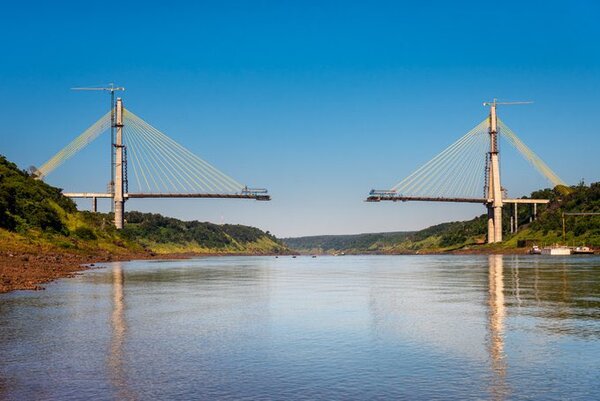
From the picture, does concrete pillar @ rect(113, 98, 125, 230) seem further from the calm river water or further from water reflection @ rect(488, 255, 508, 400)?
water reflection @ rect(488, 255, 508, 400)

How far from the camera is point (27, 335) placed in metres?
21.2

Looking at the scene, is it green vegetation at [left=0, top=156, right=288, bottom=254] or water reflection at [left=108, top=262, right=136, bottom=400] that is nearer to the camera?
water reflection at [left=108, top=262, right=136, bottom=400]

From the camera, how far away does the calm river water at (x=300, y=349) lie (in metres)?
14.1

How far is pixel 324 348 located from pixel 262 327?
16.7 feet

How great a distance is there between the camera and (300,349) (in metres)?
19.1

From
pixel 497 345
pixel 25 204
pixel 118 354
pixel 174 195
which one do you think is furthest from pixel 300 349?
pixel 174 195

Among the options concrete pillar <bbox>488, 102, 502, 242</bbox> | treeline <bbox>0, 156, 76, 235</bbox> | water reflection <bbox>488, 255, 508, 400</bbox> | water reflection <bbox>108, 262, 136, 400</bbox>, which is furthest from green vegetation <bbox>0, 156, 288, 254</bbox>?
concrete pillar <bbox>488, 102, 502, 242</bbox>

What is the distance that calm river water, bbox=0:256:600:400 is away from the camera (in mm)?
14109

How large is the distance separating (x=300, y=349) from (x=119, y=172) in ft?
495

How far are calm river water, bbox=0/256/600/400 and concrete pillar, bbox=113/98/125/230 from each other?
12939 centimetres

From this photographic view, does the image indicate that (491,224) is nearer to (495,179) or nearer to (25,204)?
(495,179)

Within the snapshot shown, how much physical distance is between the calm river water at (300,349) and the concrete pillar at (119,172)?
425 ft

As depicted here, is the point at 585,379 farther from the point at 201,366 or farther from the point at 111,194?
the point at 111,194

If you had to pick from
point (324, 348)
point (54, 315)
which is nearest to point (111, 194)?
point (54, 315)
